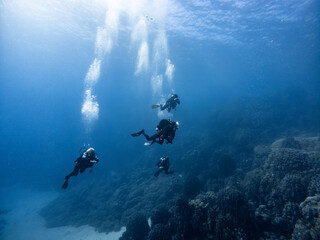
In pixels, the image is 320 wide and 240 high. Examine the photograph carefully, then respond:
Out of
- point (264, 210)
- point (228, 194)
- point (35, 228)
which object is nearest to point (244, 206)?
point (228, 194)

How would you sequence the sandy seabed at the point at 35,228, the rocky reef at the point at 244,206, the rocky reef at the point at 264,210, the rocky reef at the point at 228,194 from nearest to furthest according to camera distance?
the rocky reef at the point at 264,210 < the rocky reef at the point at 244,206 < the rocky reef at the point at 228,194 < the sandy seabed at the point at 35,228

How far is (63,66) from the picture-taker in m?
56.3

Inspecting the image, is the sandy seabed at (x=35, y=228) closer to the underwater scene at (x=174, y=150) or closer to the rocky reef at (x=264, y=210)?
the underwater scene at (x=174, y=150)

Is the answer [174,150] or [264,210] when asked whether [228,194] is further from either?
[174,150]

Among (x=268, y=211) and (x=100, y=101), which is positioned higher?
(x=100, y=101)

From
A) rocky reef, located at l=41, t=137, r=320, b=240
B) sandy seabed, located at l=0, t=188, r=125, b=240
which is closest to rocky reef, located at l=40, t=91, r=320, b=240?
rocky reef, located at l=41, t=137, r=320, b=240

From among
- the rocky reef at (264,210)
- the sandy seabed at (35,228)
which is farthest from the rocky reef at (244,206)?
the sandy seabed at (35,228)

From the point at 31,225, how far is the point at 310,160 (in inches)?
1079

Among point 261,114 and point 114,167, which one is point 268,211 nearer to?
point 261,114

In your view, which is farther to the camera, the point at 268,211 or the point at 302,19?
the point at 302,19

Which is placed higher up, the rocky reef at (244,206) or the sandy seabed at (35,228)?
the sandy seabed at (35,228)

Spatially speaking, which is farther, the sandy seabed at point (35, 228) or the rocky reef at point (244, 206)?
the sandy seabed at point (35, 228)

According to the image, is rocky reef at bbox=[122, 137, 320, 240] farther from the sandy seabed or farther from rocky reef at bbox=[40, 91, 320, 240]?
the sandy seabed

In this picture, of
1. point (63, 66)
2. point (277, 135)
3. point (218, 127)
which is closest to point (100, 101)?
point (63, 66)
